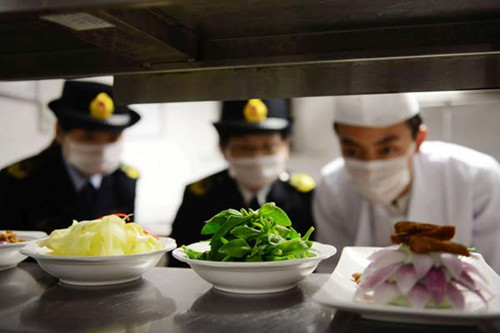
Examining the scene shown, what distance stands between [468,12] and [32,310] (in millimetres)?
Result: 1035

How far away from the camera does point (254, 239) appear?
3.23 feet

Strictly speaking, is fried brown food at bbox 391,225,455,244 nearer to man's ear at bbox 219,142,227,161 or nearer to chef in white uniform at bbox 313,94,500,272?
chef in white uniform at bbox 313,94,500,272

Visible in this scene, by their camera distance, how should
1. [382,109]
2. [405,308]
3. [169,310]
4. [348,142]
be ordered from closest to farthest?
[405,308] < [169,310] < [382,109] < [348,142]

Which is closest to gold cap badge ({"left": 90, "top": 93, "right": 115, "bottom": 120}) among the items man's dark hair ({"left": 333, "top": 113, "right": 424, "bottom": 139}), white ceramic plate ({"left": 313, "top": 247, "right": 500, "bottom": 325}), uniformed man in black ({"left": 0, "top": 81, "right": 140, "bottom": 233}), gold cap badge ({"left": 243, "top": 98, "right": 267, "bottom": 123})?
uniformed man in black ({"left": 0, "top": 81, "right": 140, "bottom": 233})

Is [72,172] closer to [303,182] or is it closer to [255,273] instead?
[303,182]

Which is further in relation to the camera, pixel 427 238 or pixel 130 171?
pixel 130 171

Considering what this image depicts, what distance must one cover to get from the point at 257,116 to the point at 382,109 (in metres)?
0.71

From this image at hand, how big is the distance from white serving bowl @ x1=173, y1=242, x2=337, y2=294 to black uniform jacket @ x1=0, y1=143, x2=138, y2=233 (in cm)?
215

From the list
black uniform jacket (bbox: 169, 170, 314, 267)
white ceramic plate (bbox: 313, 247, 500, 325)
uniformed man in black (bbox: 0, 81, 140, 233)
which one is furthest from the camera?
uniformed man in black (bbox: 0, 81, 140, 233)

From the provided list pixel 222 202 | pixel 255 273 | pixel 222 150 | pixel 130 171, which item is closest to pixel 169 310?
pixel 255 273

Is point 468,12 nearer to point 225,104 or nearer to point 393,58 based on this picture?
point 393,58

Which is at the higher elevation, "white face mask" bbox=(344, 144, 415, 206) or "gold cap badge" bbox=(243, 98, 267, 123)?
"gold cap badge" bbox=(243, 98, 267, 123)

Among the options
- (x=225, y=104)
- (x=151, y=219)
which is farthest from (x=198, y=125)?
(x=151, y=219)

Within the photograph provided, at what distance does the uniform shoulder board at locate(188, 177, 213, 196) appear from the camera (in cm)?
303
